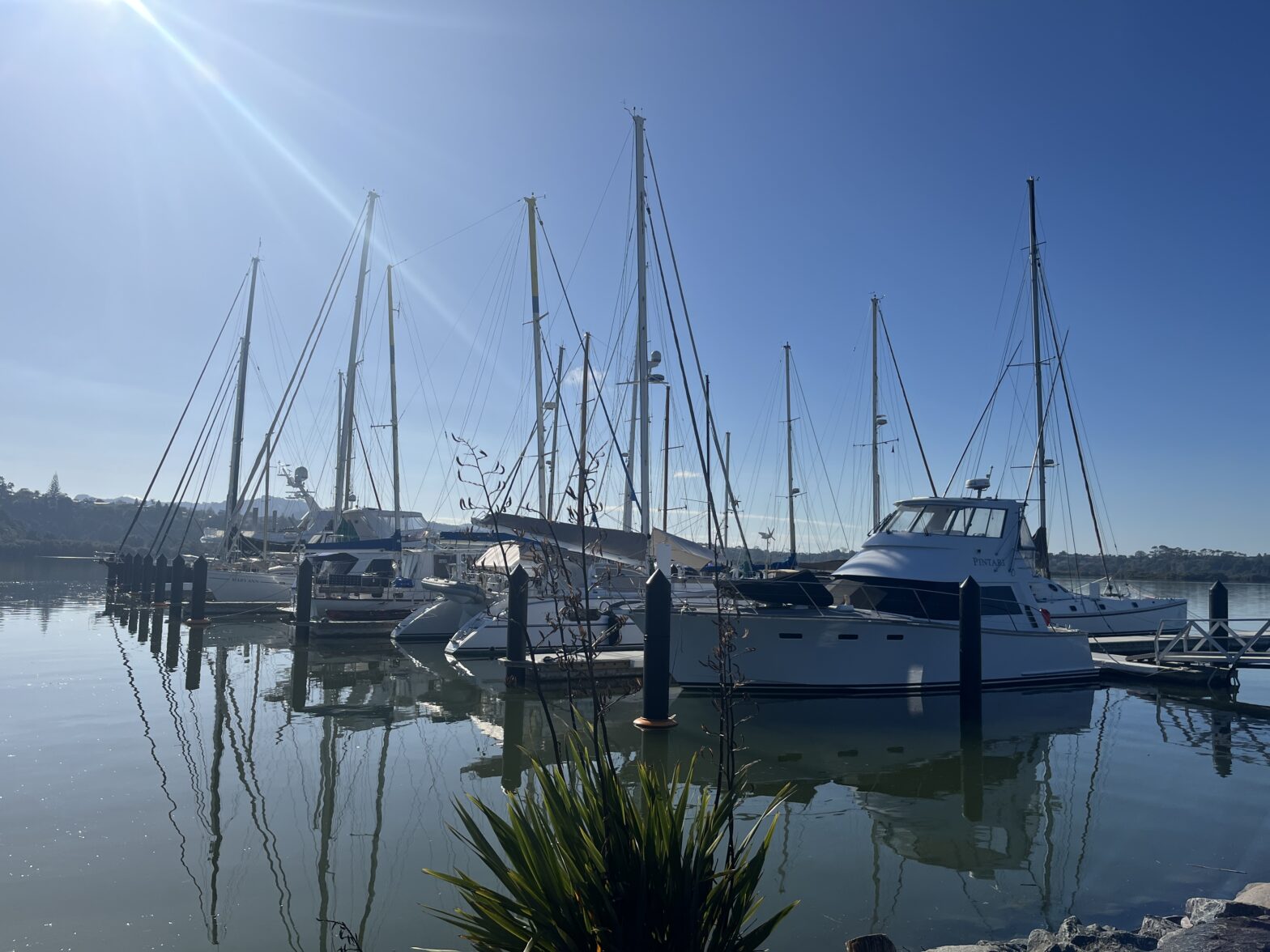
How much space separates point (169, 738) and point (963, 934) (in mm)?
10383

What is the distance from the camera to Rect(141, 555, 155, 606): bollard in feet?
111

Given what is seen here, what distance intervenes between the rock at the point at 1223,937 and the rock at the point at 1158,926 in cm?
15

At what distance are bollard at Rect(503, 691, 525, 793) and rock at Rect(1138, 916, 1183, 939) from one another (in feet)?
16.8

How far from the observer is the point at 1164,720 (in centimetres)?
1480

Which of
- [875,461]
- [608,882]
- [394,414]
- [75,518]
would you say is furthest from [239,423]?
[75,518]

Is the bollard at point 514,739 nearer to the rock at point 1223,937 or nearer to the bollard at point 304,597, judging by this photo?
the rock at point 1223,937

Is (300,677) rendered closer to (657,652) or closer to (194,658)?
(194,658)

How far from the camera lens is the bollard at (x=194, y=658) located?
1682 centimetres

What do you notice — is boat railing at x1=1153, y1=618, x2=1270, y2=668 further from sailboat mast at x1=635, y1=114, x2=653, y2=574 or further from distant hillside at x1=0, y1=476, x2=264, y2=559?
distant hillside at x1=0, y1=476, x2=264, y2=559

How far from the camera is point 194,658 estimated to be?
2031cm

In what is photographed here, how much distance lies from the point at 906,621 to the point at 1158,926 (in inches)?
384

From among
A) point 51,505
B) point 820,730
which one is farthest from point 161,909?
point 51,505

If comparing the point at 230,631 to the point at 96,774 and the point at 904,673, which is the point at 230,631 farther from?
the point at 904,673

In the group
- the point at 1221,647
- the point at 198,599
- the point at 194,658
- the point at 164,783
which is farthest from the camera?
the point at 198,599
